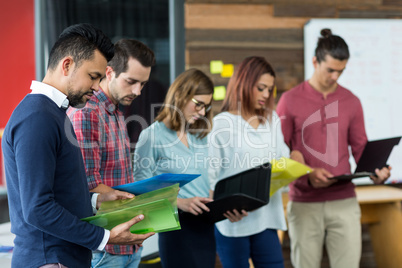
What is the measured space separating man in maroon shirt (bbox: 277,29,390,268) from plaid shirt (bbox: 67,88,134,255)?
110cm

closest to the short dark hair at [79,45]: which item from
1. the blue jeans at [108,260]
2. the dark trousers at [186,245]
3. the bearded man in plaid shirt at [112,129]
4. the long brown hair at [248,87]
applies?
the bearded man in plaid shirt at [112,129]

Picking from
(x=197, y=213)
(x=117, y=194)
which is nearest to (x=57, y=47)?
(x=117, y=194)

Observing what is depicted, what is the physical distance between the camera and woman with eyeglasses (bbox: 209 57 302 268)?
1.98 m

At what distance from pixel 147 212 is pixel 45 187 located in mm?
279

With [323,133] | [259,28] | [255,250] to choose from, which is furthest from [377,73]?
[255,250]

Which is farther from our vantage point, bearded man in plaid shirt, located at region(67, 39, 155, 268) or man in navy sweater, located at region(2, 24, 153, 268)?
bearded man in plaid shirt, located at region(67, 39, 155, 268)

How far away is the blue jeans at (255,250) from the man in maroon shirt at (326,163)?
1.16ft

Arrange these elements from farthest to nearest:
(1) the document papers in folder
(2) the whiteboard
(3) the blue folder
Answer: (2) the whiteboard, (1) the document papers in folder, (3) the blue folder

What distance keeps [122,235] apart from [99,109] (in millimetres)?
454

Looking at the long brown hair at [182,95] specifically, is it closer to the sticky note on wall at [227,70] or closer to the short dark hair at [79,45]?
the short dark hair at [79,45]

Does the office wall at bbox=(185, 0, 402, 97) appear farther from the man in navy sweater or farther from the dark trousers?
the man in navy sweater

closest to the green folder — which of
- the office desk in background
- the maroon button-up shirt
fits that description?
the maroon button-up shirt

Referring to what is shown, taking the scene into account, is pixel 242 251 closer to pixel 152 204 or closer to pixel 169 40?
pixel 152 204

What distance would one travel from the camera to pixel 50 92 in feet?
3.57
